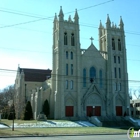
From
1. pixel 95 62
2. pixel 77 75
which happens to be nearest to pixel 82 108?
pixel 77 75

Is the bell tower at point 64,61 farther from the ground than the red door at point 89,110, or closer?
farther from the ground

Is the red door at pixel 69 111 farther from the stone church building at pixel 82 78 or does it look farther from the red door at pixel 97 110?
the red door at pixel 97 110

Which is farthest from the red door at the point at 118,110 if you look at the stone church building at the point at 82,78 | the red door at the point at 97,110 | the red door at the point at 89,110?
the red door at the point at 89,110

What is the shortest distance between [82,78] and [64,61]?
19.0 feet

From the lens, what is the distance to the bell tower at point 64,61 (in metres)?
52.6

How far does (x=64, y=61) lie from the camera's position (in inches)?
2158

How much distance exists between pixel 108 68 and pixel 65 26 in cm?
1460

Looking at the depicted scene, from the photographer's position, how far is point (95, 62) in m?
58.4

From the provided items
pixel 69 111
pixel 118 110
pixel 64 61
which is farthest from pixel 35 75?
pixel 118 110

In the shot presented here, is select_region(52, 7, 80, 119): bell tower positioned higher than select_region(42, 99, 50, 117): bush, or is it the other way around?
select_region(52, 7, 80, 119): bell tower

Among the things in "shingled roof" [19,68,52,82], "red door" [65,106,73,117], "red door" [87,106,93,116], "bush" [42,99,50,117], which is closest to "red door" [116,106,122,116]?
"red door" [87,106,93,116]

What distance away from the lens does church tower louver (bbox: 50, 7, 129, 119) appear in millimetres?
A: 53750

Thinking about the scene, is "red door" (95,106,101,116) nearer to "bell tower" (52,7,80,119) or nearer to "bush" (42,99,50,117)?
"bell tower" (52,7,80,119)

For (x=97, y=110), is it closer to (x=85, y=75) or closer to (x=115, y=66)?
(x=85, y=75)
